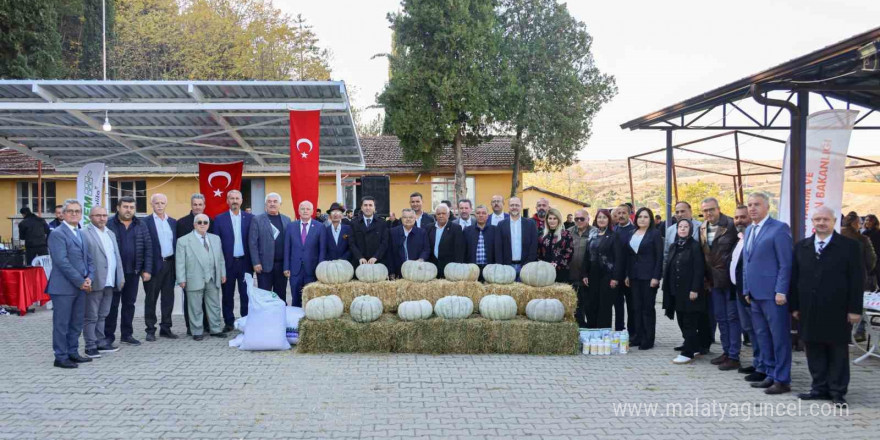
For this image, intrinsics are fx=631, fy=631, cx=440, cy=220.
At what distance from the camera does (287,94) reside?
10.3 meters

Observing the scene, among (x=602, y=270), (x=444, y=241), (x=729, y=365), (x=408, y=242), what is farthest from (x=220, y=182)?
(x=729, y=365)

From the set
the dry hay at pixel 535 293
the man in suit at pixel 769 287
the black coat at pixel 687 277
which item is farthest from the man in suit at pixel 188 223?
the man in suit at pixel 769 287

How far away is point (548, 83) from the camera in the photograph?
83.8 ft

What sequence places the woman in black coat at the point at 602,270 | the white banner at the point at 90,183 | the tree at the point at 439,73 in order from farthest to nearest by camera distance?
the tree at the point at 439,73
the white banner at the point at 90,183
the woman in black coat at the point at 602,270

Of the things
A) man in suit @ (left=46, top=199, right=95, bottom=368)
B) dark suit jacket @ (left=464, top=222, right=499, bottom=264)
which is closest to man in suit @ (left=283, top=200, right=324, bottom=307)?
dark suit jacket @ (left=464, top=222, right=499, bottom=264)

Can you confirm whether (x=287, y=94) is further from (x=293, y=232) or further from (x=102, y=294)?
(x=102, y=294)

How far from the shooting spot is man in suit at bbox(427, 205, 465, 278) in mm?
8570

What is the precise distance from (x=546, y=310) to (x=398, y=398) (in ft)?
8.36

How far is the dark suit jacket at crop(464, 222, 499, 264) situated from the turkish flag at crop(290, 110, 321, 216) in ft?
8.65

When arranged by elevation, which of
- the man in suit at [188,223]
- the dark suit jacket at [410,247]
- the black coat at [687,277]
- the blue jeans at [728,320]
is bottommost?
the blue jeans at [728,320]

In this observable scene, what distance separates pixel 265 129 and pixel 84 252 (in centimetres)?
632

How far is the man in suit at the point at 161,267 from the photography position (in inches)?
322

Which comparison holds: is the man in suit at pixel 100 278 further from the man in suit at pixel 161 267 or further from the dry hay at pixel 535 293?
the dry hay at pixel 535 293

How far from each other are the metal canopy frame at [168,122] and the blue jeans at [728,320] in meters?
6.27
